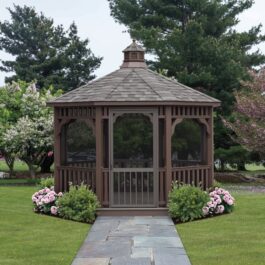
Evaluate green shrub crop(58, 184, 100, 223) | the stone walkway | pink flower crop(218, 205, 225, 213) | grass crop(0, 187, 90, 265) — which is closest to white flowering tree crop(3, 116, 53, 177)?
grass crop(0, 187, 90, 265)

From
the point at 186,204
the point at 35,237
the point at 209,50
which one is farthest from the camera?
the point at 209,50

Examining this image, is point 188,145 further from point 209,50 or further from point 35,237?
point 209,50

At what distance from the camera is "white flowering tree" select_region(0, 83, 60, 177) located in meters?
24.5

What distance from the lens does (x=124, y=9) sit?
3203cm

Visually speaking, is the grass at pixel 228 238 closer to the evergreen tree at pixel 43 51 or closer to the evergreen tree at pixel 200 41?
the evergreen tree at pixel 200 41

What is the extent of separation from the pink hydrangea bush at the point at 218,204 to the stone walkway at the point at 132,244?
39.3 inches

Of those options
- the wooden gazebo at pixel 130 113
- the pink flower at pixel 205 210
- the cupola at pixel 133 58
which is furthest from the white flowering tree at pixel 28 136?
the pink flower at pixel 205 210

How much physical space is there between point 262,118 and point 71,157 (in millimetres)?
11925

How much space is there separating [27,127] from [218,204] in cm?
1227

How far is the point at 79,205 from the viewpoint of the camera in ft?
43.7

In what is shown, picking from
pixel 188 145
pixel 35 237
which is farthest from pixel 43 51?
pixel 35 237

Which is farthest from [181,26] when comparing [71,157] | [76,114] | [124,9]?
[76,114]

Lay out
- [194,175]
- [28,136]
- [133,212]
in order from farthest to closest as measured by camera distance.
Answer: [28,136] < [194,175] < [133,212]

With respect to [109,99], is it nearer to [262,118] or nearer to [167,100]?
[167,100]
